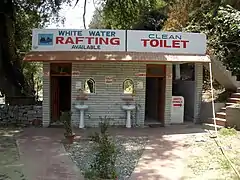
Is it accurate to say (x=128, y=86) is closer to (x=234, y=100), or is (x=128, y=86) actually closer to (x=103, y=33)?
(x=103, y=33)

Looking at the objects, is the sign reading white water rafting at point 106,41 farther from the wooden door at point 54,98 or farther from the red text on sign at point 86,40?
the wooden door at point 54,98

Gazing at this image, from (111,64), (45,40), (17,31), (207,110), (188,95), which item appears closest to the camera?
(45,40)

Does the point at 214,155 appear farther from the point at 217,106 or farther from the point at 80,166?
the point at 217,106

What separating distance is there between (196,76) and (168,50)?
1712 millimetres

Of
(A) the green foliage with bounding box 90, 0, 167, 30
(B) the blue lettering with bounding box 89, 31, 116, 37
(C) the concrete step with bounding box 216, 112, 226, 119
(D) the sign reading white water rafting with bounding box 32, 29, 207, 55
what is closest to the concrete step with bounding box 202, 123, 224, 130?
(C) the concrete step with bounding box 216, 112, 226, 119

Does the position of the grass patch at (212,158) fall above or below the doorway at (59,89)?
below

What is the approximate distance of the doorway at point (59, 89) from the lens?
14.8 m

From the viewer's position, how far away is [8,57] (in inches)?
703

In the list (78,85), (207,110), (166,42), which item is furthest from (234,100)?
(78,85)

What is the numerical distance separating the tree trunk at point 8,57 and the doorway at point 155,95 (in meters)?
5.82

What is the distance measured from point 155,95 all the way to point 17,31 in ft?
27.5

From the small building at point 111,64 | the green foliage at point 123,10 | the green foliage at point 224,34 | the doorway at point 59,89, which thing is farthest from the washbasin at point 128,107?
the green foliage at point 123,10

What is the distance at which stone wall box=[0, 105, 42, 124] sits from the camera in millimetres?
14812

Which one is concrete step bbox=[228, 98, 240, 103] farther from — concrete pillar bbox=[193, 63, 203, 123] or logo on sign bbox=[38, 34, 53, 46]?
logo on sign bbox=[38, 34, 53, 46]
